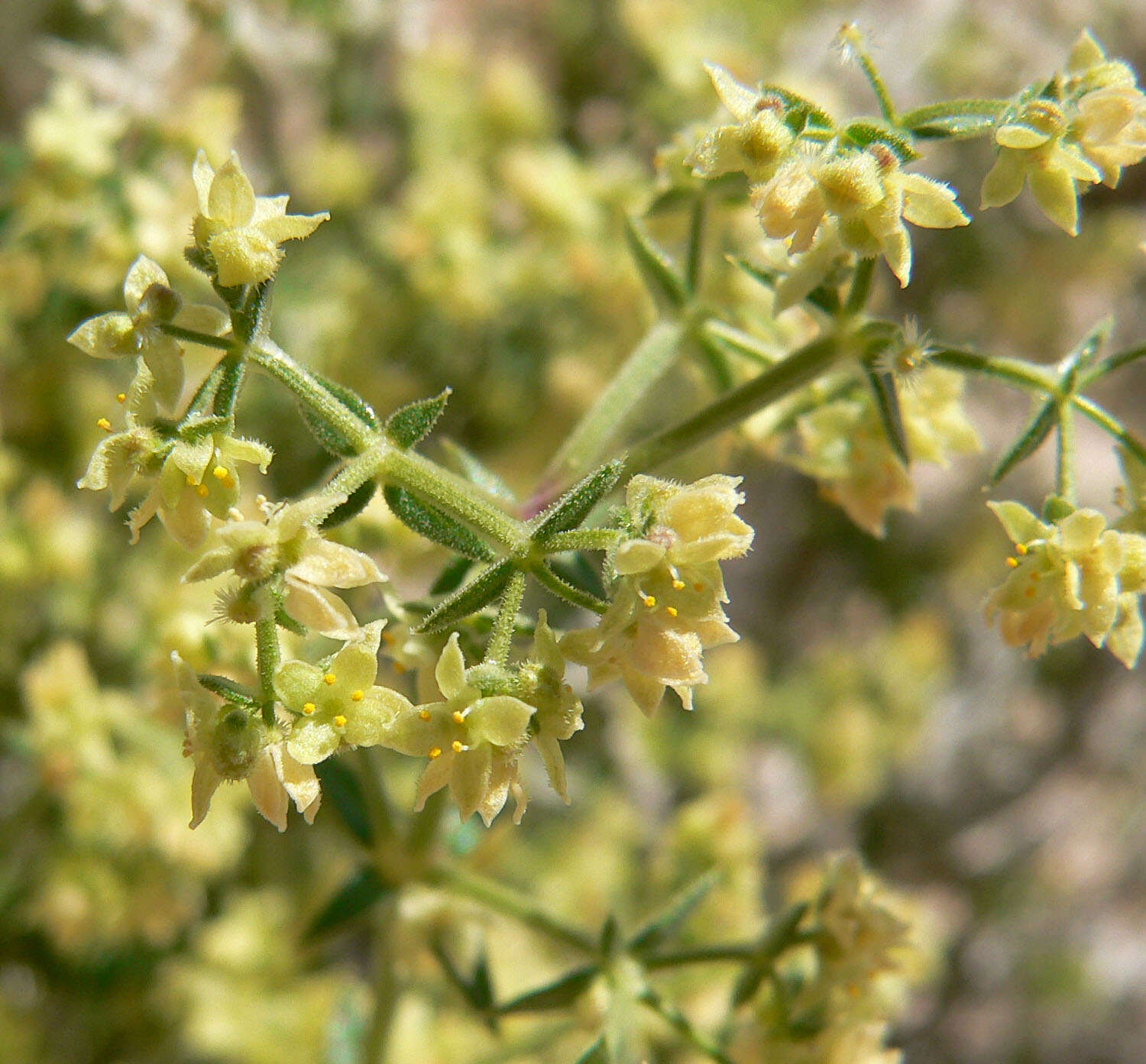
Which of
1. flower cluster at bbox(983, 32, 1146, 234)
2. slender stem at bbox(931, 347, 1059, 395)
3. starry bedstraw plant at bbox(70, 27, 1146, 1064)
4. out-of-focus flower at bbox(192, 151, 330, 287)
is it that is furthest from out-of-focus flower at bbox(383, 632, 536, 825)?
flower cluster at bbox(983, 32, 1146, 234)

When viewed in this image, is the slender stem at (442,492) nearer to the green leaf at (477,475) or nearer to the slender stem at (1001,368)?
the green leaf at (477,475)

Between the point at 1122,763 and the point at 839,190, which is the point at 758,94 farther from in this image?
the point at 1122,763

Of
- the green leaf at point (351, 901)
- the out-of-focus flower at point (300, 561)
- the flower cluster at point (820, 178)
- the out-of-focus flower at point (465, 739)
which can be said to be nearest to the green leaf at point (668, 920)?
the green leaf at point (351, 901)

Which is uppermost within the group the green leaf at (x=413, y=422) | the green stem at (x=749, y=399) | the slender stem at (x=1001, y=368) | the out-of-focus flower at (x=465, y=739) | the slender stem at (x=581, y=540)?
the green leaf at (x=413, y=422)

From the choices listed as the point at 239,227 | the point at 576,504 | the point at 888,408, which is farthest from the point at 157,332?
the point at 888,408

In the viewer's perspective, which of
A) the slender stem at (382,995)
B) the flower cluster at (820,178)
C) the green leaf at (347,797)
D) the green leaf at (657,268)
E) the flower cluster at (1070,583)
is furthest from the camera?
the slender stem at (382,995)

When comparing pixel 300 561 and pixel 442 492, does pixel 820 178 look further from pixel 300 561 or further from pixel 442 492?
pixel 300 561
